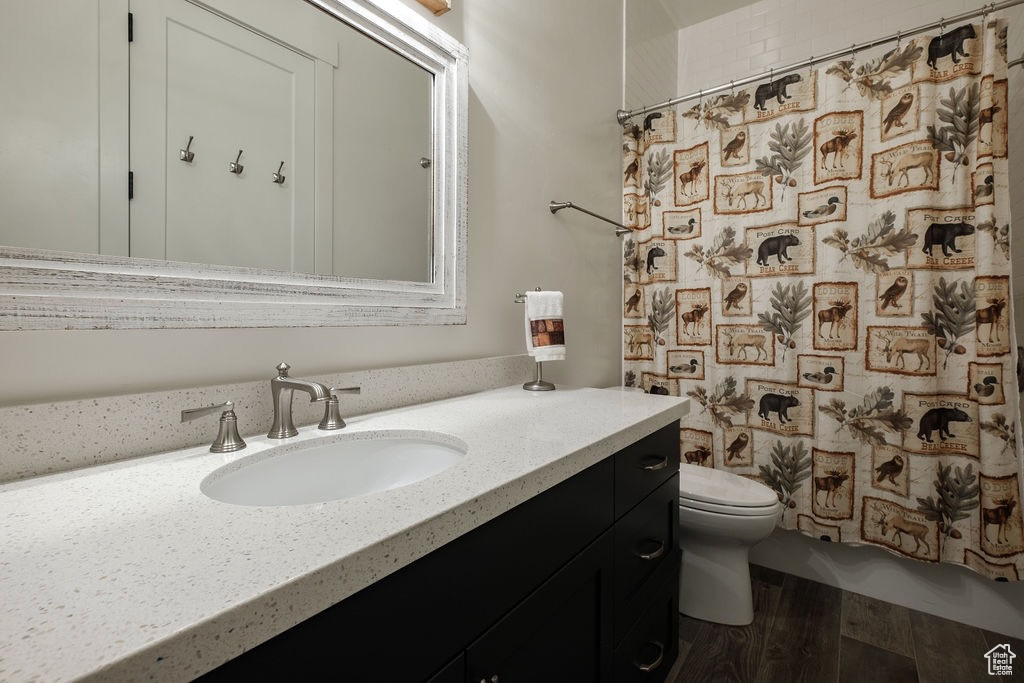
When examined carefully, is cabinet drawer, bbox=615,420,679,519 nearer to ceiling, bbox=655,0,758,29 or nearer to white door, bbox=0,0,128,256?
white door, bbox=0,0,128,256

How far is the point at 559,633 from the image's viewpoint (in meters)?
0.75

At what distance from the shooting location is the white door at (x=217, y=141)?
2.45 ft

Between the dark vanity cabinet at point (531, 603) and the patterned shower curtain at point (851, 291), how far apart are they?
78 centimetres

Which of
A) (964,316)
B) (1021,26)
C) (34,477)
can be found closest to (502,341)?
(34,477)

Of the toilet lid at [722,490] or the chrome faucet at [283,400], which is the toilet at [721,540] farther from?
the chrome faucet at [283,400]

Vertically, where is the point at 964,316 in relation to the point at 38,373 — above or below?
above

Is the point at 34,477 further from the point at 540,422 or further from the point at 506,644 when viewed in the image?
the point at 540,422

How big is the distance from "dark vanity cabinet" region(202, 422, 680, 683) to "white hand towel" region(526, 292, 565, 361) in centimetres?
40

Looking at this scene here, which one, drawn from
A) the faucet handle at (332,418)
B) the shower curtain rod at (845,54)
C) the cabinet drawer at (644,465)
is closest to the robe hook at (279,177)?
the faucet handle at (332,418)

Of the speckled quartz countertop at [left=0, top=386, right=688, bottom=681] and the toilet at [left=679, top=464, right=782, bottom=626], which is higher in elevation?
the speckled quartz countertop at [left=0, top=386, right=688, bottom=681]

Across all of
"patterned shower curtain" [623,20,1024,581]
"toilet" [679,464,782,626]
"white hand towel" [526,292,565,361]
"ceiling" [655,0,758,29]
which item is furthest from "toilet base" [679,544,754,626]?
"ceiling" [655,0,758,29]

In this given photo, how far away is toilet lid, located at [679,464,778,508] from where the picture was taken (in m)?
1.44

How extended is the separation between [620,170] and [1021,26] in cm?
135

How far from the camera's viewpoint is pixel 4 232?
0.62 meters
